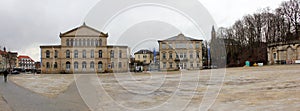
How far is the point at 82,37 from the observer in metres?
76.9

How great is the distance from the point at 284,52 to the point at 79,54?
50040 mm

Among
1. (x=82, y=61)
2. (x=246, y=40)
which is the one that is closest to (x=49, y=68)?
(x=82, y=61)

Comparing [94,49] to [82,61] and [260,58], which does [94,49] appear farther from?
[260,58]

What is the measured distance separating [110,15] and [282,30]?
6081cm

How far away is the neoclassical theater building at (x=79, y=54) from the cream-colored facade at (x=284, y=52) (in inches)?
1391

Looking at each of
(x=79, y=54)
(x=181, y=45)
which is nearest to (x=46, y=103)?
(x=181, y=45)

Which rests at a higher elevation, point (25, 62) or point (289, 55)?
point (25, 62)

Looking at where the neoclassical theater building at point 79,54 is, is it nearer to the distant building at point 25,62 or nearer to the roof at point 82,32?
the roof at point 82,32

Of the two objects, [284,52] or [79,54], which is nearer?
[284,52]

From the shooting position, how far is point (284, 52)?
62219 millimetres

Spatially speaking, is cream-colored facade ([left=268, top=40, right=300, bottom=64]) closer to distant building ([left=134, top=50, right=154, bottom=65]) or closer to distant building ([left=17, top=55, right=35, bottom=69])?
distant building ([left=134, top=50, right=154, bottom=65])

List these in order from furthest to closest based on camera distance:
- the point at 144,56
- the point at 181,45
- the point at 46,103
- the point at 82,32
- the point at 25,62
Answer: the point at 25,62
the point at 181,45
the point at 82,32
the point at 144,56
the point at 46,103

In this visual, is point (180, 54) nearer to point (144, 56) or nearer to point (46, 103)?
point (144, 56)

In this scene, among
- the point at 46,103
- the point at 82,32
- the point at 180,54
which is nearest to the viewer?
the point at 46,103
